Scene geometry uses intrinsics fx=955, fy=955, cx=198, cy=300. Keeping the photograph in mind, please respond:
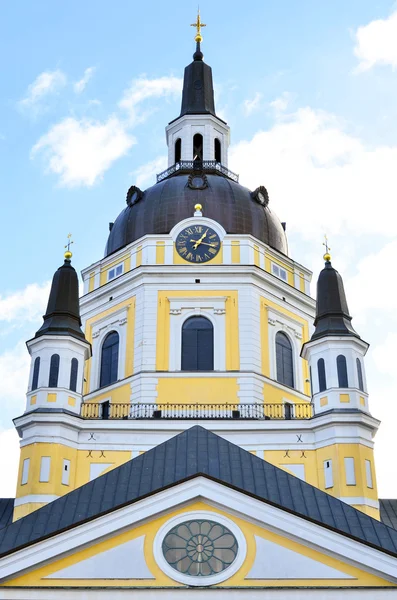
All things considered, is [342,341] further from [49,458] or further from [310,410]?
[49,458]

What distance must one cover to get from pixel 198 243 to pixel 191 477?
775 inches

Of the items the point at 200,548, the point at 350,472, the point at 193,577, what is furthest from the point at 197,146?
the point at 193,577

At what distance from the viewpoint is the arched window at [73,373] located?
113 feet

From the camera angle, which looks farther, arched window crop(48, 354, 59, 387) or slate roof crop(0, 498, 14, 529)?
arched window crop(48, 354, 59, 387)

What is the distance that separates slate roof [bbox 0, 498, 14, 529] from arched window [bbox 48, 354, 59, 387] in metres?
4.60

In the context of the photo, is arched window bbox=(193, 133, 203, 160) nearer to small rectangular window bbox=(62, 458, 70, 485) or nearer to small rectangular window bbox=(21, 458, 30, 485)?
small rectangular window bbox=(62, 458, 70, 485)

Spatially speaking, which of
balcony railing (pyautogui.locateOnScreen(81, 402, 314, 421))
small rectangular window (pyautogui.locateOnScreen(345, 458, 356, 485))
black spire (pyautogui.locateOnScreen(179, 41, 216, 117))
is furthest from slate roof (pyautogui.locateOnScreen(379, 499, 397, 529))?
black spire (pyautogui.locateOnScreen(179, 41, 216, 117))

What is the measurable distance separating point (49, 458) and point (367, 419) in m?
11.1

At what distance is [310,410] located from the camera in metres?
37.6

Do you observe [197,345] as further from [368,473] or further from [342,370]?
[368,473]

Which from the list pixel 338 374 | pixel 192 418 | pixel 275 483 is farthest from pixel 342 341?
pixel 275 483

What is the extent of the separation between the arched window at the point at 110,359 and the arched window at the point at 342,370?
365 inches

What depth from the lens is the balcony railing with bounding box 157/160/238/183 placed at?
46.2m

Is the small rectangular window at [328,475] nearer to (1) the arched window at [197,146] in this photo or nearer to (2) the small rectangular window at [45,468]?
(2) the small rectangular window at [45,468]
